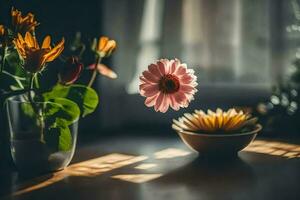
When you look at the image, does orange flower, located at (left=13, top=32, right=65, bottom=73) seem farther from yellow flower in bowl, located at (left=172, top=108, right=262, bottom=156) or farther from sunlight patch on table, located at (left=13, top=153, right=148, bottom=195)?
yellow flower in bowl, located at (left=172, top=108, right=262, bottom=156)

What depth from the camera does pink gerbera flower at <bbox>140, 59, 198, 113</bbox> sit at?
1282mm

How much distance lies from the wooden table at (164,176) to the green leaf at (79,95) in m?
0.15

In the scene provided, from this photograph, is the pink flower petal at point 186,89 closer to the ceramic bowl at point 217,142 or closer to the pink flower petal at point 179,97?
the pink flower petal at point 179,97

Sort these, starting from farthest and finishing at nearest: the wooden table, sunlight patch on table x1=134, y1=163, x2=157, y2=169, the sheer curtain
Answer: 1. the sheer curtain
2. sunlight patch on table x1=134, y1=163, x2=157, y2=169
3. the wooden table

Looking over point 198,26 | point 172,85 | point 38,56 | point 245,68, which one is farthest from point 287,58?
point 38,56

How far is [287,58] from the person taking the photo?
1.71 meters

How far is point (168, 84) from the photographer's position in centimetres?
129

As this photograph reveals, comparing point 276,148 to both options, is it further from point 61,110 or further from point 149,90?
point 61,110

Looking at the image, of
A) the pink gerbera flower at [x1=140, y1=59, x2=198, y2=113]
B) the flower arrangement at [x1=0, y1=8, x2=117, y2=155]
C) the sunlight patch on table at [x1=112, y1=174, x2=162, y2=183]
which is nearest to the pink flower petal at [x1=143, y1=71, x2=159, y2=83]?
the pink gerbera flower at [x1=140, y1=59, x2=198, y2=113]

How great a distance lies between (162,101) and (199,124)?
0.46ft

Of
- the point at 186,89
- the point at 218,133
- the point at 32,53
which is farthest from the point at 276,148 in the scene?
the point at 32,53

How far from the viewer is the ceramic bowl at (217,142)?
1329 mm

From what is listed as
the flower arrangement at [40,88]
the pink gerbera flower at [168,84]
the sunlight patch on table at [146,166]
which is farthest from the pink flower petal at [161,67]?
the sunlight patch on table at [146,166]

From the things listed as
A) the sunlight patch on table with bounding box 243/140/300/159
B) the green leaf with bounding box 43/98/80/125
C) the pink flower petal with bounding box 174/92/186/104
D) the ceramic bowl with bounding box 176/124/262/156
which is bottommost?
the sunlight patch on table with bounding box 243/140/300/159
